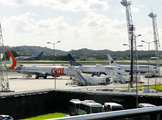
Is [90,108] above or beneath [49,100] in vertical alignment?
above

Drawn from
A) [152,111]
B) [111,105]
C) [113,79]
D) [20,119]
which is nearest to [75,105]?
[111,105]

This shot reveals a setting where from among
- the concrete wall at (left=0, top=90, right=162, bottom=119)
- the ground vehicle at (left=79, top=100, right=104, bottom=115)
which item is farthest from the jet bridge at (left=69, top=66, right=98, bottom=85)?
the ground vehicle at (left=79, top=100, right=104, bottom=115)

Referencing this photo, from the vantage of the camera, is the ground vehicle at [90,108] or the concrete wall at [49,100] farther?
the concrete wall at [49,100]

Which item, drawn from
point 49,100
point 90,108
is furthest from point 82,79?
point 90,108

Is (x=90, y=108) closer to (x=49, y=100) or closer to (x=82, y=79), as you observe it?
(x=49, y=100)

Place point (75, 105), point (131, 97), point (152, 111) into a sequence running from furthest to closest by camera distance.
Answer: point (131, 97) → point (75, 105) → point (152, 111)

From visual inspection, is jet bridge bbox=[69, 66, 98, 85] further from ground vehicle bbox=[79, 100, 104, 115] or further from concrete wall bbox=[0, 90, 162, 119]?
ground vehicle bbox=[79, 100, 104, 115]

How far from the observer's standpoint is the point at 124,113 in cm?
395

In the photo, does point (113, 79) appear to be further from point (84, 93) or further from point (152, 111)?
point (152, 111)

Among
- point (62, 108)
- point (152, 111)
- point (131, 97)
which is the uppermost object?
point (152, 111)

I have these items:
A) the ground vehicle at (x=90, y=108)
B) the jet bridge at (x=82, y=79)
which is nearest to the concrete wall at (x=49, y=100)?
the ground vehicle at (x=90, y=108)

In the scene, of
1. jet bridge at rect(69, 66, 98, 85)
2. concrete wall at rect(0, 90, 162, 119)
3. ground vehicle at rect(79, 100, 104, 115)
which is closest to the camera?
ground vehicle at rect(79, 100, 104, 115)

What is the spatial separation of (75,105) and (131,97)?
11883 mm

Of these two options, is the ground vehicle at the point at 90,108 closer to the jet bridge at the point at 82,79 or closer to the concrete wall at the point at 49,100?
the concrete wall at the point at 49,100
